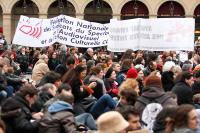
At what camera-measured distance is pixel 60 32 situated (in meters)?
19.3

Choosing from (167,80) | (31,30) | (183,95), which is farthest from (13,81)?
(31,30)

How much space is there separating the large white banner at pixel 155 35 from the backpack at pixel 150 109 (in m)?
8.83

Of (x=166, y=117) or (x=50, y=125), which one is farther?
(x=50, y=125)

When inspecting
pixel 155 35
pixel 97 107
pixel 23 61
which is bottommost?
pixel 97 107

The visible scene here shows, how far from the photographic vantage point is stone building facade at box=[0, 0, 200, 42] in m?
41.8

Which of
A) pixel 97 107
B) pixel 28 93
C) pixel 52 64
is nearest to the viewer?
pixel 28 93

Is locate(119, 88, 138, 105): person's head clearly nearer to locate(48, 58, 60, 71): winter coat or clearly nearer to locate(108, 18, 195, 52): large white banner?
locate(108, 18, 195, 52): large white banner

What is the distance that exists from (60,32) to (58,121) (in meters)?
12.1

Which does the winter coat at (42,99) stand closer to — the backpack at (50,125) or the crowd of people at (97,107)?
the crowd of people at (97,107)

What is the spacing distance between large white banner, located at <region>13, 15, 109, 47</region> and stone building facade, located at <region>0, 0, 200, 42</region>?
70.7 feet

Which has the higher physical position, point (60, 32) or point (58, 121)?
point (60, 32)

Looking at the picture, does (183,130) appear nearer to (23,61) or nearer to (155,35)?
(155,35)

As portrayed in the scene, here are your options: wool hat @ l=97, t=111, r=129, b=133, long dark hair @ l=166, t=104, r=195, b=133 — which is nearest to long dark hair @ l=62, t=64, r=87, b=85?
long dark hair @ l=166, t=104, r=195, b=133

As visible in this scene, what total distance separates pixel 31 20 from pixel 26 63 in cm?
267
